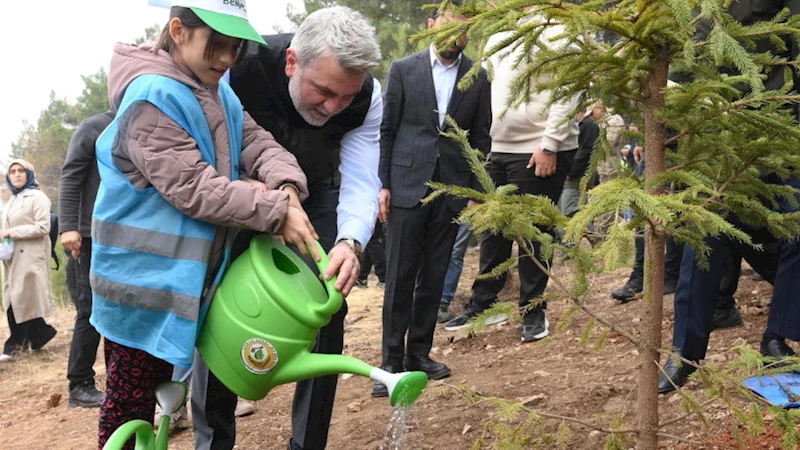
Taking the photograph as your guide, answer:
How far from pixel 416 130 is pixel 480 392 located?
1.39m

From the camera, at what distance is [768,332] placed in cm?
357

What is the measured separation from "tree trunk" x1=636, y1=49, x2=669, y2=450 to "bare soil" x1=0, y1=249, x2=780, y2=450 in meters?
0.10

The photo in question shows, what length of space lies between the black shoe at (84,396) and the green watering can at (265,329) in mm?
2952

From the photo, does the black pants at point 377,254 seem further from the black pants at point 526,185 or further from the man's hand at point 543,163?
the man's hand at point 543,163

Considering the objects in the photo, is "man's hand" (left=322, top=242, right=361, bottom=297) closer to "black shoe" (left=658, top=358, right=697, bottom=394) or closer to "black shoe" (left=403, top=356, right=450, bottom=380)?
"black shoe" (left=658, top=358, right=697, bottom=394)

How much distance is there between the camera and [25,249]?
23.0ft

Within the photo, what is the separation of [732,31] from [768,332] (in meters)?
1.84

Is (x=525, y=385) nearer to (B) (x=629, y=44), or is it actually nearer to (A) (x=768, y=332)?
(A) (x=768, y=332)

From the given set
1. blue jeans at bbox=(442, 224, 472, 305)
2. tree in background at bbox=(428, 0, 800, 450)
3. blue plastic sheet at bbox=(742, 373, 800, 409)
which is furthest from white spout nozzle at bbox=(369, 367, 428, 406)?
blue jeans at bbox=(442, 224, 472, 305)

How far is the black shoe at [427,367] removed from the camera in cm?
445

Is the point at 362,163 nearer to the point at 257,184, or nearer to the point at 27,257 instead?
the point at 257,184

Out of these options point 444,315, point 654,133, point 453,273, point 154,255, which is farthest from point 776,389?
point 453,273

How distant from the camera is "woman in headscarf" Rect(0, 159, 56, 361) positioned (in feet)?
22.6

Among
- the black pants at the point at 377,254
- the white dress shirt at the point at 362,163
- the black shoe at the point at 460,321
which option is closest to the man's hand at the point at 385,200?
the white dress shirt at the point at 362,163
